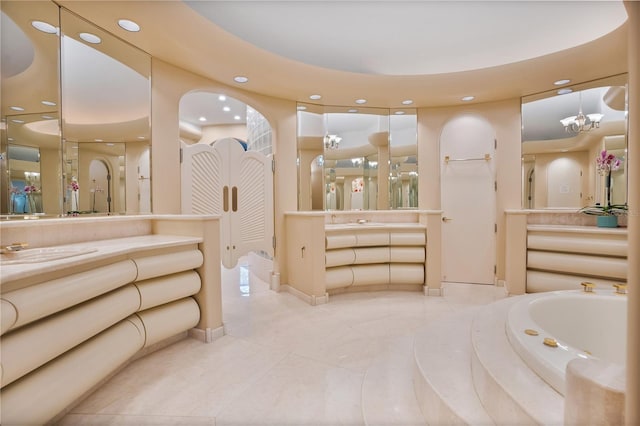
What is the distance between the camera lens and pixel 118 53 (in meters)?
2.56

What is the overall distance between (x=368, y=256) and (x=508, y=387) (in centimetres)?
256

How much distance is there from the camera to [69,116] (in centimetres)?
227

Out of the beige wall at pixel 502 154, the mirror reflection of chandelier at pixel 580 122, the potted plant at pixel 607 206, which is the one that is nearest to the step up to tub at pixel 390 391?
the beige wall at pixel 502 154

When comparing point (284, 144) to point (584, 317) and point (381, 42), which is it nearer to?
point (381, 42)

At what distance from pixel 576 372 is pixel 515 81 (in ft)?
12.4

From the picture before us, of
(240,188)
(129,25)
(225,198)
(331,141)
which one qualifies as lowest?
(225,198)

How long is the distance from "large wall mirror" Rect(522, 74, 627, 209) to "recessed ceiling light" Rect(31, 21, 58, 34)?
4894mm

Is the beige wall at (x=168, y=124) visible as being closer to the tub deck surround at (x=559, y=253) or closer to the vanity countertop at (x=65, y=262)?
the vanity countertop at (x=65, y=262)

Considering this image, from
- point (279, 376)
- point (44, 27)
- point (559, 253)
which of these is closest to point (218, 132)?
point (44, 27)

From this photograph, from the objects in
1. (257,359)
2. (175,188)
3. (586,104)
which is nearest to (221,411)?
(257,359)

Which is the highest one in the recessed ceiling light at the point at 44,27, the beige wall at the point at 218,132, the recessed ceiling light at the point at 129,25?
the beige wall at the point at 218,132

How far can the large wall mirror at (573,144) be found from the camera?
3.42m

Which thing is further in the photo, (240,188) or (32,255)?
(240,188)

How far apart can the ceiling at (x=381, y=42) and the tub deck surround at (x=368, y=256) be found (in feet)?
5.12
